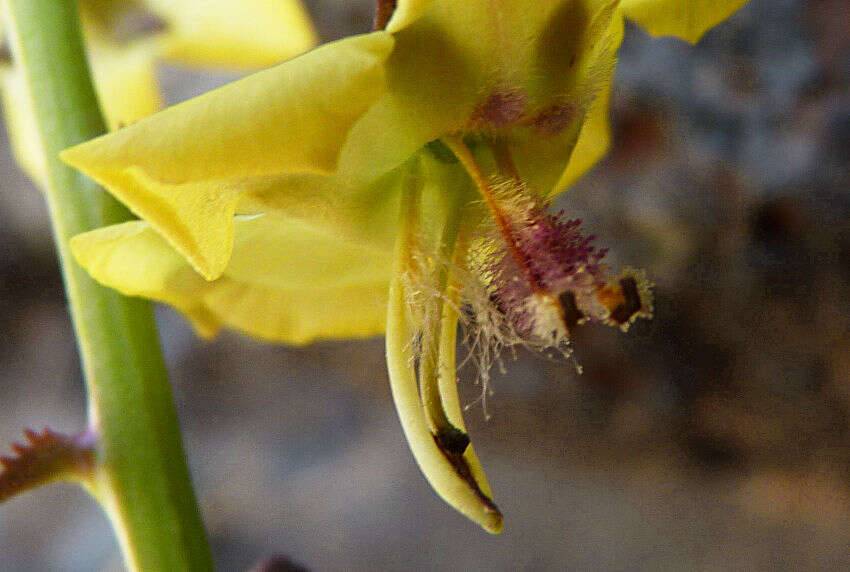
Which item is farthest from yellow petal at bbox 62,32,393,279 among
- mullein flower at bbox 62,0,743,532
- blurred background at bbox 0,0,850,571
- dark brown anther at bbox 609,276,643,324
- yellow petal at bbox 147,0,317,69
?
blurred background at bbox 0,0,850,571

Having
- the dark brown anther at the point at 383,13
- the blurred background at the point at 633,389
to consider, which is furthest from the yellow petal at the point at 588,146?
the blurred background at the point at 633,389

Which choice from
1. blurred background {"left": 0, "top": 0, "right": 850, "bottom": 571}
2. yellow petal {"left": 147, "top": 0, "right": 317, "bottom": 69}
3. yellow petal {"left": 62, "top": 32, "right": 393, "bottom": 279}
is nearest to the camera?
yellow petal {"left": 62, "top": 32, "right": 393, "bottom": 279}

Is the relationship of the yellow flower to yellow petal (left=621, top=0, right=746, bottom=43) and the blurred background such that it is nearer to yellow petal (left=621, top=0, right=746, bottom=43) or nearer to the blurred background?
yellow petal (left=621, top=0, right=746, bottom=43)

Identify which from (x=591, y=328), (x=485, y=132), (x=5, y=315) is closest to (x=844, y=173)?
(x=591, y=328)

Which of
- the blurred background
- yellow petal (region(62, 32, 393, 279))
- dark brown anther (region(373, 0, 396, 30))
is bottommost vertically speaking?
the blurred background

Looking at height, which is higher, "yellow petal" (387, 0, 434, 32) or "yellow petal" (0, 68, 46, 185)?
"yellow petal" (0, 68, 46, 185)

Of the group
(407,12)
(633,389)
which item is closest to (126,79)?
(407,12)

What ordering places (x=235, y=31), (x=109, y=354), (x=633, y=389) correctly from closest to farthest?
(x=109, y=354) < (x=235, y=31) < (x=633, y=389)

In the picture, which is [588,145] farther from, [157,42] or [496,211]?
[157,42]
